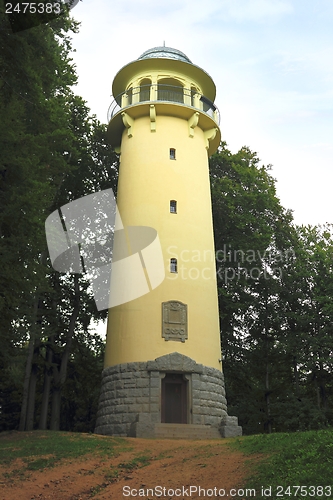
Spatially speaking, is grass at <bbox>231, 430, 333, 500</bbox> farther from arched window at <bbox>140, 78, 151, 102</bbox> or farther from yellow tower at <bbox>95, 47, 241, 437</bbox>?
arched window at <bbox>140, 78, 151, 102</bbox>

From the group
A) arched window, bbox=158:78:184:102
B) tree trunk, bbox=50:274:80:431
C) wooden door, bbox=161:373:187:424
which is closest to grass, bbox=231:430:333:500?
wooden door, bbox=161:373:187:424

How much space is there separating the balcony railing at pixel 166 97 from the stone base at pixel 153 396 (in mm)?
12001

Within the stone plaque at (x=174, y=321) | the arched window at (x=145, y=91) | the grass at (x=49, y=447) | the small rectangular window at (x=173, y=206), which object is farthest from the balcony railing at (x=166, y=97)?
the grass at (x=49, y=447)

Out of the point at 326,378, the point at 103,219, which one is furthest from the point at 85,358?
the point at 326,378

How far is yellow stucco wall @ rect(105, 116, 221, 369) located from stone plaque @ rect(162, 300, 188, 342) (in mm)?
170

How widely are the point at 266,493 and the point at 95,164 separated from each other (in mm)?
22882

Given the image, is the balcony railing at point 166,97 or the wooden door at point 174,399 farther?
the balcony railing at point 166,97

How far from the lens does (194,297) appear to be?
20359 millimetres

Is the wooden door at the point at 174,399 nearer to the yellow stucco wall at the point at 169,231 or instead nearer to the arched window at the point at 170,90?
the yellow stucco wall at the point at 169,231

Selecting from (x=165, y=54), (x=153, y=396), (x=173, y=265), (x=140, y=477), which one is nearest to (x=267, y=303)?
(x=173, y=265)

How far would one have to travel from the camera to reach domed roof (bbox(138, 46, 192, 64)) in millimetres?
25059

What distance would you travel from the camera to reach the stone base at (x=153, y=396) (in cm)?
1831

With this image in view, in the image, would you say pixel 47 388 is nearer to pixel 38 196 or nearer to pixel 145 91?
pixel 38 196

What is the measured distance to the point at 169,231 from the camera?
21.0 m
